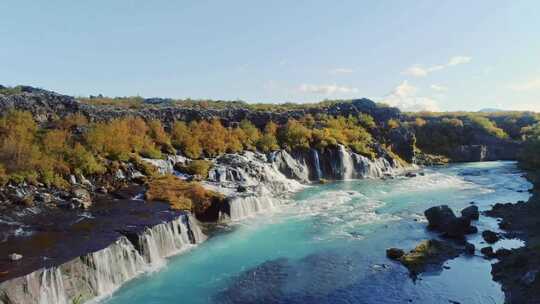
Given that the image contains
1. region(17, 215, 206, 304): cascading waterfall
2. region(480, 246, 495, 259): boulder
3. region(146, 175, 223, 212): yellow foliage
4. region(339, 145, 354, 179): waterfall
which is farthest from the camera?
region(339, 145, 354, 179): waterfall

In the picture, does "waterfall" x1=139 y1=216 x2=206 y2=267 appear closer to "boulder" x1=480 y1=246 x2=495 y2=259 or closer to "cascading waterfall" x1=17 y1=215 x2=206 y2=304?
"cascading waterfall" x1=17 y1=215 x2=206 y2=304

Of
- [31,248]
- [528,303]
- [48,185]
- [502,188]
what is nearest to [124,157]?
[48,185]

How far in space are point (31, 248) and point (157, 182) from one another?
18038 mm

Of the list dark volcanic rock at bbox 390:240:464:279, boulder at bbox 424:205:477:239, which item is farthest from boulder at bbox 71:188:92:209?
boulder at bbox 424:205:477:239

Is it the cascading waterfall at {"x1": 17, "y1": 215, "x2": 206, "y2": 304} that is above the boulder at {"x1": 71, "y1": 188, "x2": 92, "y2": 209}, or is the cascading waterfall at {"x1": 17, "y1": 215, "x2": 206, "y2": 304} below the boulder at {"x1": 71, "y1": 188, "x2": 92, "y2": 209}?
below

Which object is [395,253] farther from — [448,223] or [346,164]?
[346,164]

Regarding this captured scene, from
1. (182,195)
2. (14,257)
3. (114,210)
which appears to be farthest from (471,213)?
(14,257)

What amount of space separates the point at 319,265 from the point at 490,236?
1253 centimetres

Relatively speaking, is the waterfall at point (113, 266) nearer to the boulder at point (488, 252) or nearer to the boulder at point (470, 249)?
the boulder at point (470, 249)

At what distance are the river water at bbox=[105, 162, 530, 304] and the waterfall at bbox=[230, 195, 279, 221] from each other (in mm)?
958

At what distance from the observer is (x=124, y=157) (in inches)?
1775

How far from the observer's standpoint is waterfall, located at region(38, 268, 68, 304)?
20.6m

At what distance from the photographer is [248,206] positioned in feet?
134

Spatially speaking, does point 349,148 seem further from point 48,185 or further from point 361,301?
point 361,301
